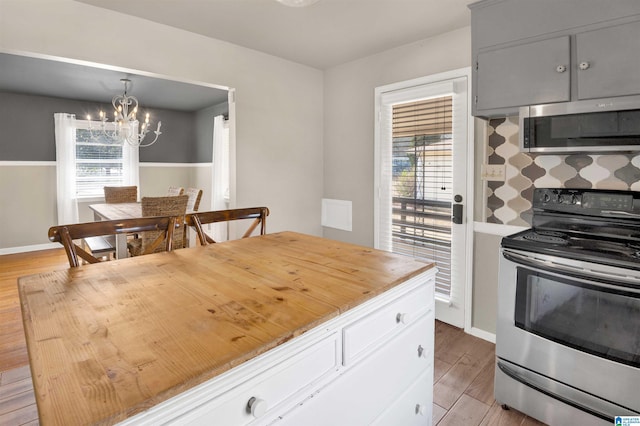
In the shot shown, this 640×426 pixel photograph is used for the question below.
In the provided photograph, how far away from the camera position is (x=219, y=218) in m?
2.16

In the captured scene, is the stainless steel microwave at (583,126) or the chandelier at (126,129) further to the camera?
the chandelier at (126,129)

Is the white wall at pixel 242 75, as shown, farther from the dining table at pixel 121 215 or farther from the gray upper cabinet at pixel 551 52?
the gray upper cabinet at pixel 551 52

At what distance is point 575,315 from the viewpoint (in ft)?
5.61

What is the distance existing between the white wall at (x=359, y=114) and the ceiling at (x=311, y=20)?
13 centimetres

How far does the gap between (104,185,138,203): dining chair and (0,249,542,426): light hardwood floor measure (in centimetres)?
223

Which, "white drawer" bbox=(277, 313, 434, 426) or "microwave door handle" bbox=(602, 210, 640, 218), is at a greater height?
"microwave door handle" bbox=(602, 210, 640, 218)

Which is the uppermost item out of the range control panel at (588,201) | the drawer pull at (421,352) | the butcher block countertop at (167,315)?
the range control panel at (588,201)

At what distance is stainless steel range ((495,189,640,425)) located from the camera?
157cm

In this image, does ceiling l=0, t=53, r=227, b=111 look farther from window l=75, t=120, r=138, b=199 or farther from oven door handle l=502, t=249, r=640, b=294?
oven door handle l=502, t=249, r=640, b=294

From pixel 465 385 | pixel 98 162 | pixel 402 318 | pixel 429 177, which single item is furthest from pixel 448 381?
pixel 98 162

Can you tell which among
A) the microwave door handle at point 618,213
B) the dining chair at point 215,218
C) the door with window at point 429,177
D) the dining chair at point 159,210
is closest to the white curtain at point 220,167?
the dining chair at point 159,210

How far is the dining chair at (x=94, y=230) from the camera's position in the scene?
1.46 m

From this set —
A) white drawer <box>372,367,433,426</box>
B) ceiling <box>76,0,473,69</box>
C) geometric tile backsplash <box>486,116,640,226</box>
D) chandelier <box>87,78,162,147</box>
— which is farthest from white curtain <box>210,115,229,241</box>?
white drawer <box>372,367,433,426</box>

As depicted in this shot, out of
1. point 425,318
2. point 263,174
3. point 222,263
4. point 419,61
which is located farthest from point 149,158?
point 425,318
